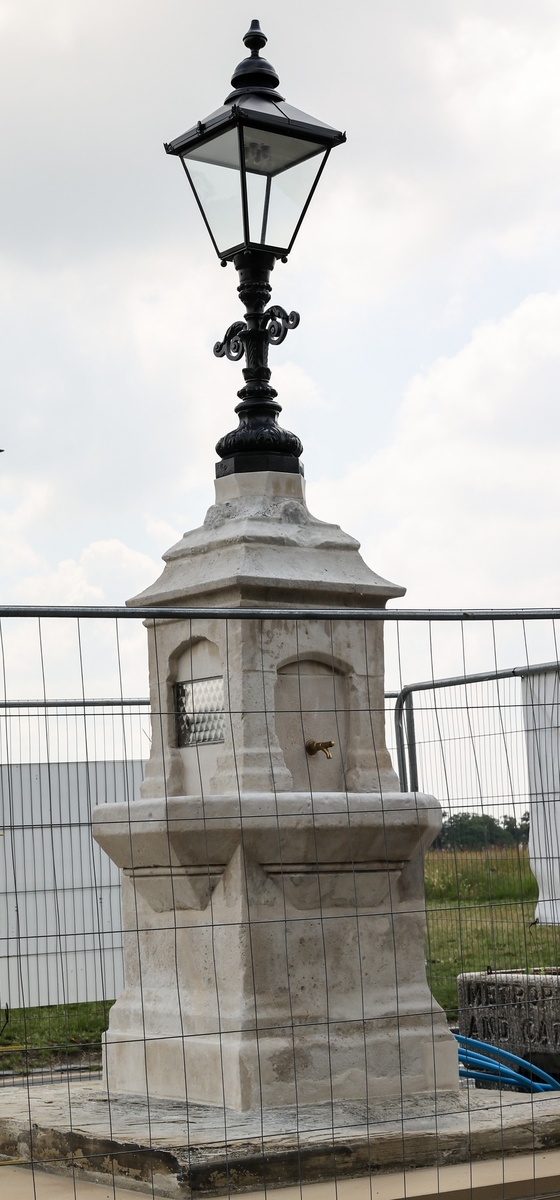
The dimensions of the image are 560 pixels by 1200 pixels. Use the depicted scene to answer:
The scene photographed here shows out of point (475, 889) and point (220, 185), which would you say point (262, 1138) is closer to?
point (475, 889)

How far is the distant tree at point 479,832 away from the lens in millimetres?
6473

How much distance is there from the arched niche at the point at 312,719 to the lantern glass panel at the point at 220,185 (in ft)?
6.92

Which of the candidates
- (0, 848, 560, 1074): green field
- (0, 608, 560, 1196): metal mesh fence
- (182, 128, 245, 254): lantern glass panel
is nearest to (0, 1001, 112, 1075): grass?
(0, 848, 560, 1074): green field

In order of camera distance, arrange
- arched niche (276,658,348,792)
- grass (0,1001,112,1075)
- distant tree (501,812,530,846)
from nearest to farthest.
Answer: distant tree (501,812,530,846) → arched niche (276,658,348,792) → grass (0,1001,112,1075)

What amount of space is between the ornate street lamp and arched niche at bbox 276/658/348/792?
3.57 ft

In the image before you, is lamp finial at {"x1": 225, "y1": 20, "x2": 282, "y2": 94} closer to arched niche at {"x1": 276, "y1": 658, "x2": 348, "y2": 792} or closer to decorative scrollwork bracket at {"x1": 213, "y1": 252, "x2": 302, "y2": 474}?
decorative scrollwork bracket at {"x1": 213, "y1": 252, "x2": 302, "y2": 474}

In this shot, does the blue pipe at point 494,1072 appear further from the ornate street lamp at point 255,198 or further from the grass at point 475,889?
the ornate street lamp at point 255,198

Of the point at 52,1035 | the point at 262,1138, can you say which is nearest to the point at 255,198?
the point at 262,1138

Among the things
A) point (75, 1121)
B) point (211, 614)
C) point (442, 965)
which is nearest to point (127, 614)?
point (211, 614)

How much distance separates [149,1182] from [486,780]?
8.01 ft

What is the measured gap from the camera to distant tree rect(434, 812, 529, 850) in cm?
647

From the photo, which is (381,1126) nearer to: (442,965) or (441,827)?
(441,827)

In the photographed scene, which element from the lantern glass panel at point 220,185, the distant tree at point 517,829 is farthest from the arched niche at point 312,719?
the lantern glass panel at point 220,185

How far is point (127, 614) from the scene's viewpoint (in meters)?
5.23
